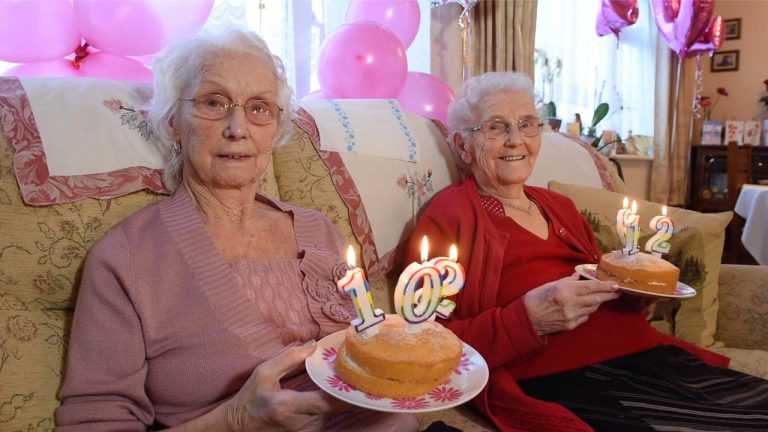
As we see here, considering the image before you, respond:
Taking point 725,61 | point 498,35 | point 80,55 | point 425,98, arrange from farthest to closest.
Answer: point 725,61 → point 498,35 → point 425,98 → point 80,55

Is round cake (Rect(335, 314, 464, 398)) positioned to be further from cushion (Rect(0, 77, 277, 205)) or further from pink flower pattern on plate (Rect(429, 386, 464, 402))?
cushion (Rect(0, 77, 277, 205))

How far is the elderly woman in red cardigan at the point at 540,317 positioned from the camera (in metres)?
1.27

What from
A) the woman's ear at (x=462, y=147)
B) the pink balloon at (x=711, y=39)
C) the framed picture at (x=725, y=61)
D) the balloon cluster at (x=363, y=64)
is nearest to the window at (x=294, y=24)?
the balloon cluster at (x=363, y=64)

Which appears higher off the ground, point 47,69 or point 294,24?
point 294,24

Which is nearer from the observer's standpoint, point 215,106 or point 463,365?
point 463,365

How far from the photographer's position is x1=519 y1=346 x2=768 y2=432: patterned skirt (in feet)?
3.95

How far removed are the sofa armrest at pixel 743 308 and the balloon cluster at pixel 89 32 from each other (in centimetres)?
196

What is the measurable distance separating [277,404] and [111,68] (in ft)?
5.15

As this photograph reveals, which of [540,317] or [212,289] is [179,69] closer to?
[212,289]

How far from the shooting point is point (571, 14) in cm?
514

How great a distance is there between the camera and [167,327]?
1070 millimetres

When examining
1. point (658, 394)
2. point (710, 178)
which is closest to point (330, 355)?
point (658, 394)

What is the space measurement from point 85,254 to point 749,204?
4.24 metres

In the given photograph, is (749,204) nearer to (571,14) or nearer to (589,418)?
(571,14)
